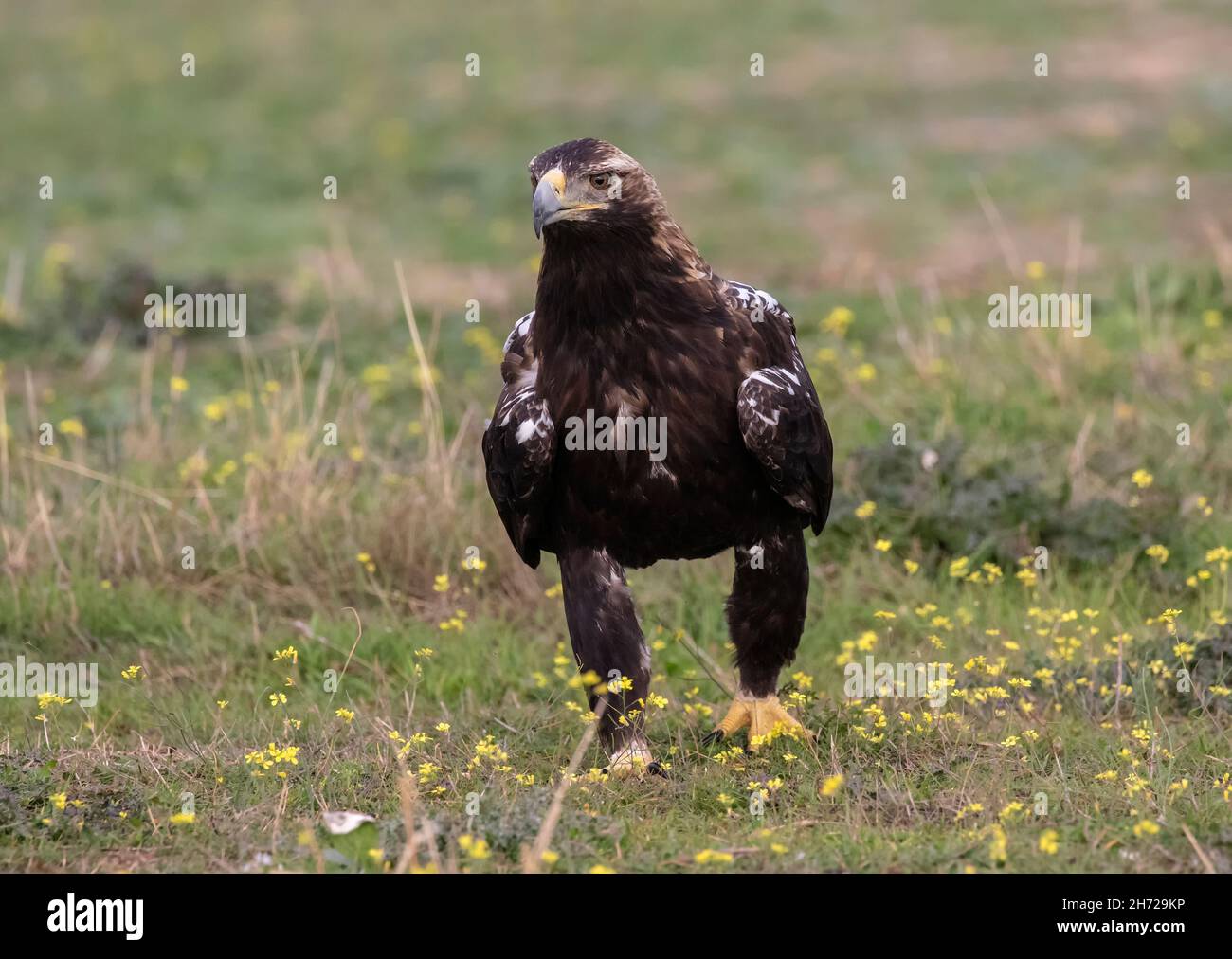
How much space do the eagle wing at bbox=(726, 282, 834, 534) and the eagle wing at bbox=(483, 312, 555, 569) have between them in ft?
2.09

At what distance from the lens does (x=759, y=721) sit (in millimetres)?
6082

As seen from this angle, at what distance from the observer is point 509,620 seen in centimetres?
750

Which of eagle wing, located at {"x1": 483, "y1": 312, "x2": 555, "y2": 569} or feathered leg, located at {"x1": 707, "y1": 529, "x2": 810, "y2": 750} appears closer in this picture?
eagle wing, located at {"x1": 483, "y1": 312, "x2": 555, "y2": 569}

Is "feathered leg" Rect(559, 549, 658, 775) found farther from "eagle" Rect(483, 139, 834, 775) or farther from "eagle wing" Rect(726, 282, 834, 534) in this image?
"eagle wing" Rect(726, 282, 834, 534)

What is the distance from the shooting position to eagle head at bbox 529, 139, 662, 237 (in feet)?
17.5

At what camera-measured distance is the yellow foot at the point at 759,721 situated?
19.7 feet

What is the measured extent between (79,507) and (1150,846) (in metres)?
4.94

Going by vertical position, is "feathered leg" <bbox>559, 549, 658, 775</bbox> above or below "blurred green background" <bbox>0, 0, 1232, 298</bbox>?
below

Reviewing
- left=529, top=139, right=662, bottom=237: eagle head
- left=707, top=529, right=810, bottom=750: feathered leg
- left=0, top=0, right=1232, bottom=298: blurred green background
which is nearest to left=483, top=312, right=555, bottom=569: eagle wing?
left=529, top=139, right=662, bottom=237: eagle head

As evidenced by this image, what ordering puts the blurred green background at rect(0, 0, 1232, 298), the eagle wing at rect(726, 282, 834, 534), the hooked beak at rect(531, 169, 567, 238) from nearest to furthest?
the hooked beak at rect(531, 169, 567, 238) → the eagle wing at rect(726, 282, 834, 534) → the blurred green background at rect(0, 0, 1232, 298)

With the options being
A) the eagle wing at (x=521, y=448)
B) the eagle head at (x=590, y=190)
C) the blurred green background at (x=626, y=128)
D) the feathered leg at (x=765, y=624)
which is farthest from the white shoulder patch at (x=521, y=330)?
the blurred green background at (x=626, y=128)

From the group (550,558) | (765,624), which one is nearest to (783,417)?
(765,624)
